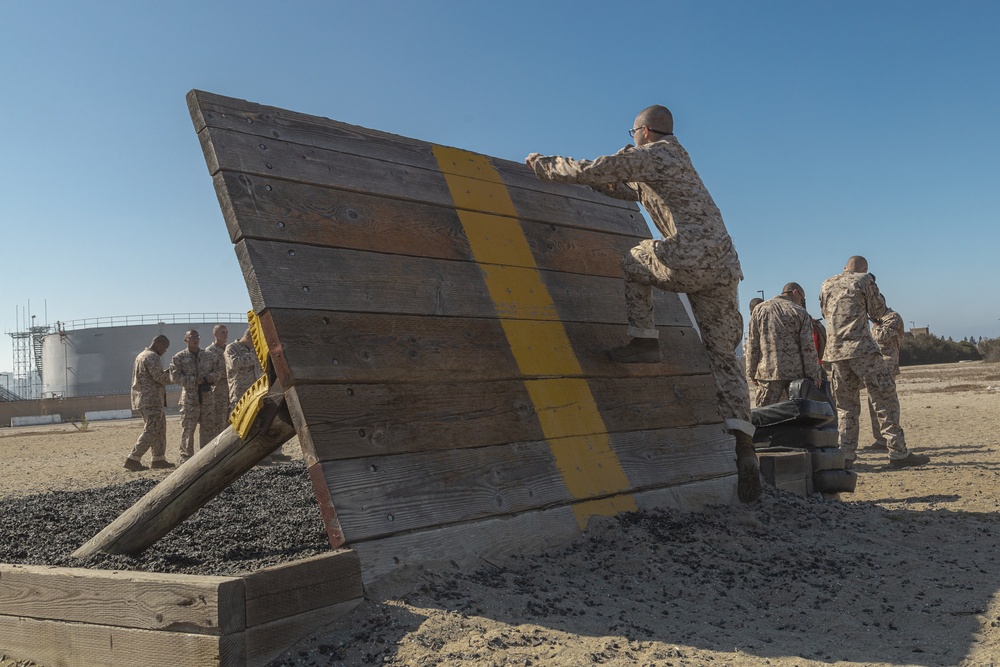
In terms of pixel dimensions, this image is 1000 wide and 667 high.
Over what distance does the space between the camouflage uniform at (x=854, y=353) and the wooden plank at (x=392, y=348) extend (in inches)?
213

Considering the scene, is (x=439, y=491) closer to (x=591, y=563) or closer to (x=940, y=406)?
(x=591, y=563)

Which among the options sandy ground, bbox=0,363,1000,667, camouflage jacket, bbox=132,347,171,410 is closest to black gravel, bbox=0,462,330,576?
sandy ground, bbox=0,363,1000,667

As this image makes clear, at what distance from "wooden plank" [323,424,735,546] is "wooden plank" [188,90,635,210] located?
4.59 ft

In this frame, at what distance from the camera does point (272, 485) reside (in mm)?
5234

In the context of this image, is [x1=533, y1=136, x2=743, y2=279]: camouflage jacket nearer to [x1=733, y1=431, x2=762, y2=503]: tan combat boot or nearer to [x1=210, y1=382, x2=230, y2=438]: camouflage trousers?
[x1=733, y1=431, x2=762, y2=503]: tan combat boot

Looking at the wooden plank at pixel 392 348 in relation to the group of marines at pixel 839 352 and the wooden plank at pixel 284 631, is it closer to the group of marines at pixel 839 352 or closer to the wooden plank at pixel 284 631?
the wooden plank at pixel 284 631

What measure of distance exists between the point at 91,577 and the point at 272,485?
2.57 meters

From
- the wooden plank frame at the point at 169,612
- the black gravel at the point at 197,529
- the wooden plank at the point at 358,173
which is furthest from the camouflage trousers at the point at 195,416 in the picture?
the wooden plank frame at the point at 169,612

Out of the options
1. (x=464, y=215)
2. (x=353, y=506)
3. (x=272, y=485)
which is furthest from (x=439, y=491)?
(x=272, y=485)

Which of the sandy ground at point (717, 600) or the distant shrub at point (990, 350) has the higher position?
the distant shrub at point (990, 350)

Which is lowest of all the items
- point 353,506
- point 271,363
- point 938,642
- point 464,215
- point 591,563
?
Result: point 938,642

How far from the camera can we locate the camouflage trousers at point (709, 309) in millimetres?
4328

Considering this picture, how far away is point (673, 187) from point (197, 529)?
3.01 m

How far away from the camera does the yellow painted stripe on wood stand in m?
3.75
